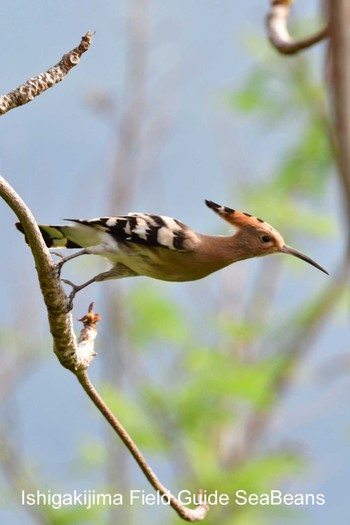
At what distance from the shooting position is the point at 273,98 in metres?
4.70

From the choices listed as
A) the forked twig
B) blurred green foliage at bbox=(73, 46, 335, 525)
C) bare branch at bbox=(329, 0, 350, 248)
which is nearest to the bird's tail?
the forked twig

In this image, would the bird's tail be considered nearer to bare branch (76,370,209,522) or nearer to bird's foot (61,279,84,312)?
bird's foot (61,279,84,312)

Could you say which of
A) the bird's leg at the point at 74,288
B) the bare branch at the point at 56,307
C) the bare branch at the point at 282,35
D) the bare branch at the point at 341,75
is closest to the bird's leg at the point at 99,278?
the bird's leg at the point at 74,288

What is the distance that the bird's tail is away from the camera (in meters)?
1.53

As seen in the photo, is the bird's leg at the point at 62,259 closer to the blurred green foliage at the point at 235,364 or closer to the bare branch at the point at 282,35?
the bare branch at the point at 282,35

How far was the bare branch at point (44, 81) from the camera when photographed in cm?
105

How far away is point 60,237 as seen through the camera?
5.04 ft

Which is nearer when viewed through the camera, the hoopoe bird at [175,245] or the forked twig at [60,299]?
the forked twig at [60,299]

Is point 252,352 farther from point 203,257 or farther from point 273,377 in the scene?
point 203,257

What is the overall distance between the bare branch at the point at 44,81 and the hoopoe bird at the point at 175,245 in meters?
0.35

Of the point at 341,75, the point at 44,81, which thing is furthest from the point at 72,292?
the point at 341,75

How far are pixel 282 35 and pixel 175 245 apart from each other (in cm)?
73

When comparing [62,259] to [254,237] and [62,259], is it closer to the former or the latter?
[62,259]

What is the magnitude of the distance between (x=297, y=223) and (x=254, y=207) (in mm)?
382
